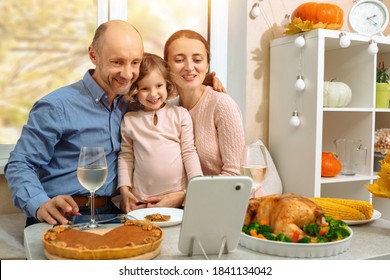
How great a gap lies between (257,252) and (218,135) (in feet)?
2.67

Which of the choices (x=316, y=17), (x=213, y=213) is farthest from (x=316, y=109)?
(x=213, y=213)

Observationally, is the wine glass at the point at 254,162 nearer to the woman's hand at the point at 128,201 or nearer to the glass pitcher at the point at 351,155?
the woman's hand at the point at 128,201

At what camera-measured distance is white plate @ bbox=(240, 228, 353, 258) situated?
85cm

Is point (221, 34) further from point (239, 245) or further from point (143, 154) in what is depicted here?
point (239, 245)

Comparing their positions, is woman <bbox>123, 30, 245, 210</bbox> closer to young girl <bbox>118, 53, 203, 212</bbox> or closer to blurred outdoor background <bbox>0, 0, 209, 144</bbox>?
young girl <bbox>118, 53, 203, 212</bbox>

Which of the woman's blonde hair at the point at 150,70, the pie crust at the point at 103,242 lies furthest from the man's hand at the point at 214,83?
the pie crust at the point at 103,242

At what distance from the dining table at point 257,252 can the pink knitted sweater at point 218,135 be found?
0.61m

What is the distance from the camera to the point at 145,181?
61.8 inches

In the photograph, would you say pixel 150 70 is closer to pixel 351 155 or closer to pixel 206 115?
pixel 206 115

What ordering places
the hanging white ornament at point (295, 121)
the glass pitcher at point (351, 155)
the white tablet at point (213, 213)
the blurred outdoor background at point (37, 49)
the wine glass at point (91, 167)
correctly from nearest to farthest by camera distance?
the white tablet at point (213, 213)
the wine glass at point (91, 167)
the blurred outdoor background at point (37, 49)
the hanging white ornament at point (295, 121)
the glass pitcher at point (351, 155)

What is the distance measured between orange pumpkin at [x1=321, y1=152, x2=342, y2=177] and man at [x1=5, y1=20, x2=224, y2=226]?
104 cm

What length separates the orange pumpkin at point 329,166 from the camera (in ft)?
7.04

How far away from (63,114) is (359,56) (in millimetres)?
1517

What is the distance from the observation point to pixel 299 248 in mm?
853
